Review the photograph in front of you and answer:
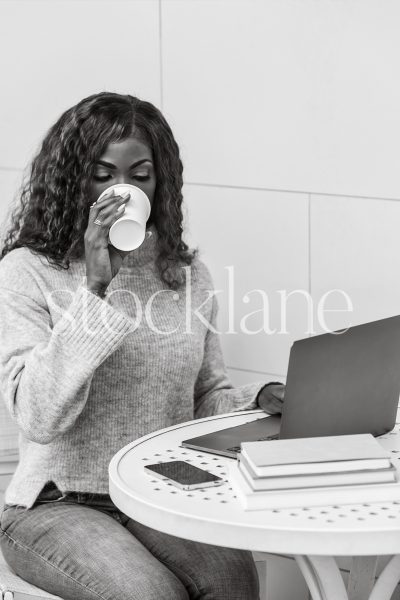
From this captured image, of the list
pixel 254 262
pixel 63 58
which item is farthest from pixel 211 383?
pixel 63 58

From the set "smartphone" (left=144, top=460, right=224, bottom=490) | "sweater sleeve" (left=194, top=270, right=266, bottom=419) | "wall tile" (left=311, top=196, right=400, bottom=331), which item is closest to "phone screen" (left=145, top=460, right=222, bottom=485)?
"smartphone" (left=144, top=460, right=224, bottom=490)

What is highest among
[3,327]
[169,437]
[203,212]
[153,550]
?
[203,212]

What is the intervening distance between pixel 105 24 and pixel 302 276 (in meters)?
0.91

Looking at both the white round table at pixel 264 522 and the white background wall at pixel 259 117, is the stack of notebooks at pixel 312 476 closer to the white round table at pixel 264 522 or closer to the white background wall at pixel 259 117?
the white round table at pixel 264 522

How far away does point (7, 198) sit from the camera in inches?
102

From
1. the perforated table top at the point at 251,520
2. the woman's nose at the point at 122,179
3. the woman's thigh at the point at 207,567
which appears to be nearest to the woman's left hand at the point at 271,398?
the woman's thigh at the point at 207,567

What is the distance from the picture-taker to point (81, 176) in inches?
77.3

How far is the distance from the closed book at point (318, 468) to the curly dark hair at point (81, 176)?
777mm

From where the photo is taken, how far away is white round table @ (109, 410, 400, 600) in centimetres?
126

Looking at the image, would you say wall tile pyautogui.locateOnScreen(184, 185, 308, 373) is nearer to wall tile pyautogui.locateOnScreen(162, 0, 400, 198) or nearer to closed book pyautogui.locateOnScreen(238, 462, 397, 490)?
wall tile pyautogui.locateOnScreen(162, 0, 400, 198)

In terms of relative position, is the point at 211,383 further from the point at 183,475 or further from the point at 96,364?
the point at 183,475

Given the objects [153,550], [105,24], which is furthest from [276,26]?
[153,550]

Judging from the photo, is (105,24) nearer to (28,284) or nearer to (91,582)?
(28,284)

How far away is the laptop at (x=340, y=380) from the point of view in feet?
5.01
